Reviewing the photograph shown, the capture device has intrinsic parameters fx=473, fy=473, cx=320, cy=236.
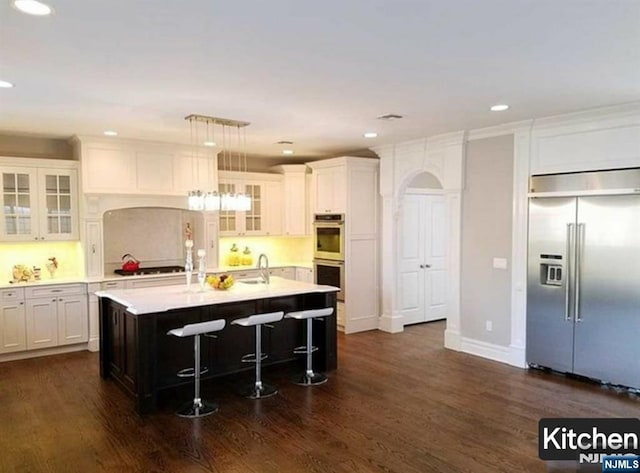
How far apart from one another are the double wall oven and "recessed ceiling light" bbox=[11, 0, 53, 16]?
496 cm

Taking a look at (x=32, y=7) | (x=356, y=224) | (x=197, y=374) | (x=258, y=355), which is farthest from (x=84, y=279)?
(x=32, y=7)

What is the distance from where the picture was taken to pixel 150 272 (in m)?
6.68

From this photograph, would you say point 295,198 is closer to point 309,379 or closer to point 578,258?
point 309,379

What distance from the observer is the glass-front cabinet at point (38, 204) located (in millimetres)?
5805

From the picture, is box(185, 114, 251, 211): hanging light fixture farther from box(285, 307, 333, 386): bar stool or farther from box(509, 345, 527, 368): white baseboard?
box(509, 345, 527, 368): white baseboard

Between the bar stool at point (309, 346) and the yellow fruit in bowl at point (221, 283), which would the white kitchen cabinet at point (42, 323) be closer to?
the yellow fruit in bowl at point (221, 283)

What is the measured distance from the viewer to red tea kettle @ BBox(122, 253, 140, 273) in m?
6.58

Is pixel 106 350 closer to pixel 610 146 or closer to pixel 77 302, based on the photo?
pixel 77 302

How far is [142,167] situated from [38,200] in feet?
4.32

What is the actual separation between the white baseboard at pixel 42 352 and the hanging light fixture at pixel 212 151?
2.58 metres

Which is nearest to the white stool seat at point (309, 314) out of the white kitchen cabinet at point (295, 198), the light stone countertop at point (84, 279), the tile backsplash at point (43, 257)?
the light stone countertop at point (84, 279)

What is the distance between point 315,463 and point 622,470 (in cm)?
204

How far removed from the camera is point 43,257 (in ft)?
20.6

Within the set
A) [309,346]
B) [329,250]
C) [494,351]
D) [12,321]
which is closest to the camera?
[309,346]
